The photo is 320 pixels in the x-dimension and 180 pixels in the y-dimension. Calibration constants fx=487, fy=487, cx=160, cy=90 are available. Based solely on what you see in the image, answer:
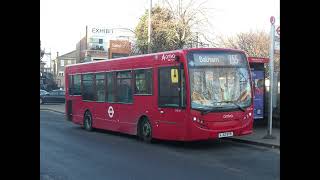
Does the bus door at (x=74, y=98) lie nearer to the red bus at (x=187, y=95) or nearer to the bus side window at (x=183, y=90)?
the red bus at (x=187, y=95)

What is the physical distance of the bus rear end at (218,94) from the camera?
12.4m

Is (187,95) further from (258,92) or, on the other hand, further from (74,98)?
(74,98)

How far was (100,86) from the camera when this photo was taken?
17.5m

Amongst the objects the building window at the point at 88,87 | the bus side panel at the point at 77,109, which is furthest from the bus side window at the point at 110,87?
the bus side panel at the point at 77,109

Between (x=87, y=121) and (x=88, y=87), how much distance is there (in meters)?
1.31

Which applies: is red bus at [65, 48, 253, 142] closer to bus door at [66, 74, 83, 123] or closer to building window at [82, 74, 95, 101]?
building window at [82, 74, 95, 101]

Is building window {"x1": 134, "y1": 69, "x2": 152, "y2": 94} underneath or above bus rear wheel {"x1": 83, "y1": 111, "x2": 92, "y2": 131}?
above

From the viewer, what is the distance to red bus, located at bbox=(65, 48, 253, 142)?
40.8ft

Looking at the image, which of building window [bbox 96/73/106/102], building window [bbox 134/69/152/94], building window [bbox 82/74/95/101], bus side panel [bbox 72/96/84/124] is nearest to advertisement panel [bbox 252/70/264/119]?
building window [bbox 134/69/152/94]

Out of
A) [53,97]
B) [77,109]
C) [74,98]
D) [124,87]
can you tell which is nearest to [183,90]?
[124,87]
